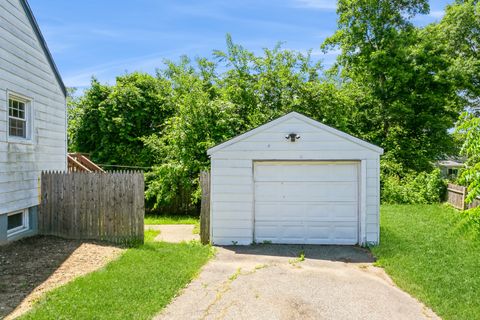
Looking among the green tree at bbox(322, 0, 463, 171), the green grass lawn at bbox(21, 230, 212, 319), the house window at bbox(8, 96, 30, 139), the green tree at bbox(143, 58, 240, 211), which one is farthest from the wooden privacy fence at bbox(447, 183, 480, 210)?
the house window at bbox(8, 96, 30, 139)

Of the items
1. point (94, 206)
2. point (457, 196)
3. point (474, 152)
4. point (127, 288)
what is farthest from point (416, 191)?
point (127, 288)

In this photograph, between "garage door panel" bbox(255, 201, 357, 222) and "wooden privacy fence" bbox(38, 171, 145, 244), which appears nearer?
"wooden privacy fence" bbox(38, 171, 145, 244)

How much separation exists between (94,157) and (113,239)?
33.8 feet

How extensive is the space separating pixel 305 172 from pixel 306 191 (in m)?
0.48

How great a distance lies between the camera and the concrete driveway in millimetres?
5164

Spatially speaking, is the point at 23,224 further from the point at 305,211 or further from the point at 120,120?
the point at 120,120

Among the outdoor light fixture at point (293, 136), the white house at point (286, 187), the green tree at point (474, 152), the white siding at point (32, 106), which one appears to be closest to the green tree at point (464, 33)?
the white house at point (286, 187)

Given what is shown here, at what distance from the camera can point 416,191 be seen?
1738 cm

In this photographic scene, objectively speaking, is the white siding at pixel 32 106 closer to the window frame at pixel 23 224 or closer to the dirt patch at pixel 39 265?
the window frame at pixel 23 224

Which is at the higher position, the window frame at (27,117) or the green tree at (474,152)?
the window frame at (27,117)

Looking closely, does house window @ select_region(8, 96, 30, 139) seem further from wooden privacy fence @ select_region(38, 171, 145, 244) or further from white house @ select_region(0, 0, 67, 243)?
wooden privacy fence @ select_region(38, 171, 145, 244)

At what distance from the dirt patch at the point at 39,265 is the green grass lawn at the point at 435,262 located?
546 centimetres

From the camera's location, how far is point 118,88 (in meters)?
18.8

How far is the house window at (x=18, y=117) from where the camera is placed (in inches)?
338
